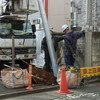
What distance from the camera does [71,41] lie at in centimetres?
899

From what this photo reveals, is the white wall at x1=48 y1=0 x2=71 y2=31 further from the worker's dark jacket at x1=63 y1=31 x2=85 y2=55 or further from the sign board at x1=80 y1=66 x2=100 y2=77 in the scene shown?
the sign board at x1=80 y1=66 x2=100 y2=77

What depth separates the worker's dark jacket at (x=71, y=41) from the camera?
894 centimetres

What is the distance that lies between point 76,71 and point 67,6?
31.7 feet

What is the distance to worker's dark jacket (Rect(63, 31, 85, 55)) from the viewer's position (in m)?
8.94

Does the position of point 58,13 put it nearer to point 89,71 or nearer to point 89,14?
point 89,14

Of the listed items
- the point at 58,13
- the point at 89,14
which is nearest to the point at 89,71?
the point at 89,14

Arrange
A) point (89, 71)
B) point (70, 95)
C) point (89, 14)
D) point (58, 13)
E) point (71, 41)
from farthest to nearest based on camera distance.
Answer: point (58, 13) < point (89, 14) < point (71, 41) < point (89, 71) < point (70, 95)

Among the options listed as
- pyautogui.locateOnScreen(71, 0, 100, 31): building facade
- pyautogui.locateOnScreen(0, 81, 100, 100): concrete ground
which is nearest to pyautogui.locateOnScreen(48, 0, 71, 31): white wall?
pyautogui.locateOnScreen(71, 0, 100, 31): building facade

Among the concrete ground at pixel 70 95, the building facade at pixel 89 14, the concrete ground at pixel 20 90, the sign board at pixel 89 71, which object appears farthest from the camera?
the building facade at pixel 89 14

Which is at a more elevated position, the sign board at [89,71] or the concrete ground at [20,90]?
the sign board at [89,71]

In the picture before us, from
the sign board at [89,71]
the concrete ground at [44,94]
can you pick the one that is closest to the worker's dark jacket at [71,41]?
the sign board at [89,71]

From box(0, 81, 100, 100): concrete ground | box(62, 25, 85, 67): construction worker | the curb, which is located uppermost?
box(62, 25, 85, 67): construction worker

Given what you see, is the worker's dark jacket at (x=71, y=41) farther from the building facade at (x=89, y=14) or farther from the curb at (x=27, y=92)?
the building facade at (x=89, y=14)

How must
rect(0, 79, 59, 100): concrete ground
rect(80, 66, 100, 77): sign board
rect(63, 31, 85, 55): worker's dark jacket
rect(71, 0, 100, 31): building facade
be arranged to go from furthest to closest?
rect(71, 0, 100, 31): building facade → rect(63, 31, 85, 55): worker's dark jacket → rect(80, 66, 100, 77): sign board → rect(0, 79, 59, 100): concrete ground
